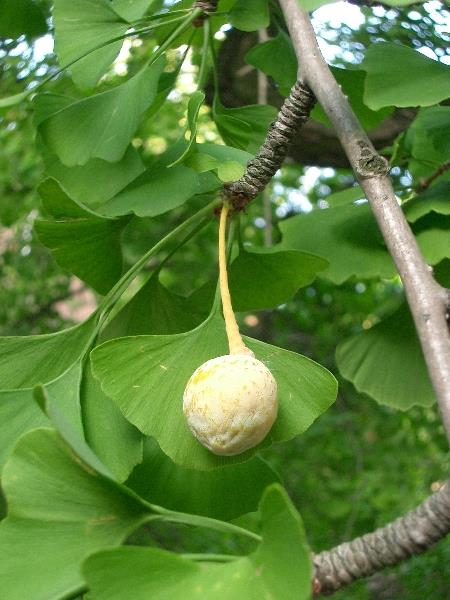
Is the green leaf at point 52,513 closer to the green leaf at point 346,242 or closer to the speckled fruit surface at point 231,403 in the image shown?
the speckled fruit surface at point 231,403

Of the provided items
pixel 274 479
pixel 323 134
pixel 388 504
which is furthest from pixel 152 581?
pixel 388 504

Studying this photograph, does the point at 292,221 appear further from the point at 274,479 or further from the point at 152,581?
the point at 152,581

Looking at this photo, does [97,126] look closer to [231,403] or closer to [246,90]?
[231,403]

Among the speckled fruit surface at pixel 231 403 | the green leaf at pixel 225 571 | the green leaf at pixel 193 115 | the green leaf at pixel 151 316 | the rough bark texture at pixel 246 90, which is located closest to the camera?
the green leaf at pixel 225 571

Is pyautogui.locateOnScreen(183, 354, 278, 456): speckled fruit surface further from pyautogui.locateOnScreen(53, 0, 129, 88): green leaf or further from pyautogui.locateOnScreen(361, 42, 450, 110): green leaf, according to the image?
pyautogui.locateOnScreen(53, 0, 129, 88): green leaf

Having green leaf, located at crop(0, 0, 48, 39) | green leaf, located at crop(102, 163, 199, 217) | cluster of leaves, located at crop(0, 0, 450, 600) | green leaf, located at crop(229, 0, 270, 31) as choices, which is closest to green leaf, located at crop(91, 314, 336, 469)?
cluster of leaves, located at crop(0, 0, 450, 600)

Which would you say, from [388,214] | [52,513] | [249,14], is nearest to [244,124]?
[249,14]

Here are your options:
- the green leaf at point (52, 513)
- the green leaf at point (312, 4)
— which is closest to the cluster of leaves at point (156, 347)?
the green leaf at point (52, 513)
